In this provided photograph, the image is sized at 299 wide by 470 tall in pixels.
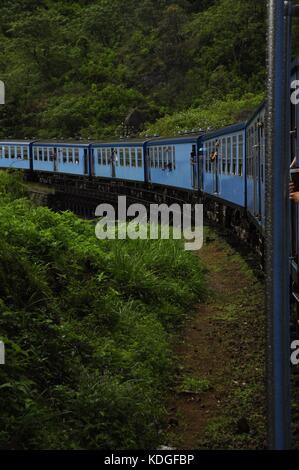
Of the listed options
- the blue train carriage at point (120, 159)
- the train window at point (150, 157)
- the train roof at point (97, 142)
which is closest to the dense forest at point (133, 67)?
the train roof at point (97, 142)

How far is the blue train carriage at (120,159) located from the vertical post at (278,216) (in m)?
24.2

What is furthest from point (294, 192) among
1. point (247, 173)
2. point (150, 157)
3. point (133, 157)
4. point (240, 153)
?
point (133, 157)

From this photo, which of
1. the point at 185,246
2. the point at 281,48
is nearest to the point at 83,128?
the point at 185,246

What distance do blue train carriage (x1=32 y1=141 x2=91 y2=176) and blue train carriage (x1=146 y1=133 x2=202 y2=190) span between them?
717cm

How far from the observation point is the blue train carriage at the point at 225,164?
49.6 ft

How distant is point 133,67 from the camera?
58.7 meters

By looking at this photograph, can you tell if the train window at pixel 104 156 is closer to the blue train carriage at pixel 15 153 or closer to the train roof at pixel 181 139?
the train roof at pixel 181 139

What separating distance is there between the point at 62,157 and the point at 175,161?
1349 centimetres

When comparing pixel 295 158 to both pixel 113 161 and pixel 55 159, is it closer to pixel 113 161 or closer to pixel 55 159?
pixel 113 161

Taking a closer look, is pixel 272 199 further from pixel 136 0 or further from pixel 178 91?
pixel 136 0

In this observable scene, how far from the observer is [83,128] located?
54.1m

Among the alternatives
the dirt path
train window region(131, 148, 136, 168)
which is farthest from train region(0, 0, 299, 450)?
the dirt path

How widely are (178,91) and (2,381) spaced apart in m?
48.4

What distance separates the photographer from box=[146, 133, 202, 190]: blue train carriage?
2153 cm
